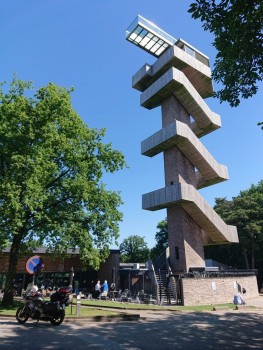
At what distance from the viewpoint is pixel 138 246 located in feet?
245

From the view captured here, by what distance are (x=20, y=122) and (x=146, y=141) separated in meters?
16.2

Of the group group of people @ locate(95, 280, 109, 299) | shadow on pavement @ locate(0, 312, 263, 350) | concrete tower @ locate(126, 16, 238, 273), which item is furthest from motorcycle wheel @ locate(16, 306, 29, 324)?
concrete tower @ locate(126, 16, 238, 273)

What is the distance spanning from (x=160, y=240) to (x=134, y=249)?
34.0 feet

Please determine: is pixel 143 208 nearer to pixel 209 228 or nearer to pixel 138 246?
pixel 209 228

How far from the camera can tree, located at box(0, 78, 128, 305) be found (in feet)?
53.0

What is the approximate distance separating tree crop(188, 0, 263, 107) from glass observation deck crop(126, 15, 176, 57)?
24564 millimetres

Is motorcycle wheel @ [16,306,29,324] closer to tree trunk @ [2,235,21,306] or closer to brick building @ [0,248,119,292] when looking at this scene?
tree trunk @ [2,235,21,306]

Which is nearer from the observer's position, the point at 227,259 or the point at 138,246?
the point at 227,259

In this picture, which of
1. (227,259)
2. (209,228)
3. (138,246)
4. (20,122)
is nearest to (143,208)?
(209,228)

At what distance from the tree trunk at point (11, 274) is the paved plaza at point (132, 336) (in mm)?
4547

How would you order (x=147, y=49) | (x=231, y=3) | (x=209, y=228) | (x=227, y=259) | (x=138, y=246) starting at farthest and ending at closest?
(x=138, y=246)
(x=227, y=259)
(x=147, y=49)
(x=209, y=228)
(x=231, y=3)

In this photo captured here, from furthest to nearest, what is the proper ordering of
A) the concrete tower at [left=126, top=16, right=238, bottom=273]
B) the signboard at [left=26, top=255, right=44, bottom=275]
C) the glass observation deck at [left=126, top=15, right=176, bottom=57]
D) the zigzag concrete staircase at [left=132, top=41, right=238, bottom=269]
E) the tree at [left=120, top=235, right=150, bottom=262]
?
the tree at [left=120, top=235, right=150, bottom=262] → the glass observation deck at [left=126, top=15, right=176, bottom=57] → the zigzag concrete staircase at [left=132, top=41, right=238, bottom=269] → the concrete tower at [left=126, top=16, right=238, bottom=273] → the signboard at [left=26, top=255, right=44, bottom=275]

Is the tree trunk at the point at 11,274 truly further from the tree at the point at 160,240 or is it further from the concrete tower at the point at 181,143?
the tree at the point at 160,240

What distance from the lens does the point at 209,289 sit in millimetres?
24453
